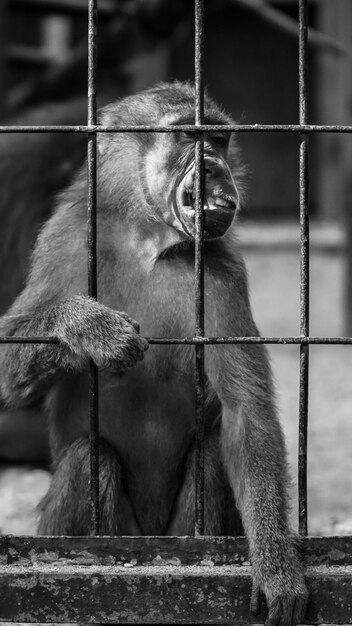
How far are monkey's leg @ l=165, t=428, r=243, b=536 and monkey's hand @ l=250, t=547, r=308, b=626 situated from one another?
20.1 inches

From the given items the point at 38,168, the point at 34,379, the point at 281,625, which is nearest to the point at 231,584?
the point at 281,625

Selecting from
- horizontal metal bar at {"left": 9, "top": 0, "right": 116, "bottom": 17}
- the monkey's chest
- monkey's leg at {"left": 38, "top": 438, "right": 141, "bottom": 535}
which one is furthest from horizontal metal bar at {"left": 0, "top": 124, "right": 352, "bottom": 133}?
horizontal metal bar at {"left": 9, "top": 0, "right": 116, "bottom": 17}

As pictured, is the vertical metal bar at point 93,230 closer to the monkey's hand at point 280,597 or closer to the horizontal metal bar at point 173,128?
the horizontal metal bar at point 173,128

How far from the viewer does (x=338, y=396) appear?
9312mm

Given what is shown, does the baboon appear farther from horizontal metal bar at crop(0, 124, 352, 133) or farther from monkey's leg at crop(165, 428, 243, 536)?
horizontal metal bar at crop(0, 124, 352, 133)

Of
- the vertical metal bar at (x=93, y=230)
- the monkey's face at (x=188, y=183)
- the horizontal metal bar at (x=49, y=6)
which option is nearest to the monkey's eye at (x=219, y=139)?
the monkey's face at (x=188, y=183)

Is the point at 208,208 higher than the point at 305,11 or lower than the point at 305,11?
lower

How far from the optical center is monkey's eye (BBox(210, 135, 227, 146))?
4.15 m

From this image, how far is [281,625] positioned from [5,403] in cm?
123

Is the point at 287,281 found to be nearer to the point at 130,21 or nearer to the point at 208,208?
the point at 130,21

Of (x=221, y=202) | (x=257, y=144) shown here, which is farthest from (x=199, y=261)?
(x=257, y=144)

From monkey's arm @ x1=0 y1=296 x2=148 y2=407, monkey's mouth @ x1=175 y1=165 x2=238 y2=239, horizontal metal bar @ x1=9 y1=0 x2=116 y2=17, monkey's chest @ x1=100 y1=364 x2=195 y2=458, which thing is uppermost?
horizontal metal bar @ x1=9 y1=0 x2=116 y2=17

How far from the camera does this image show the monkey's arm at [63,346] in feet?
11.5

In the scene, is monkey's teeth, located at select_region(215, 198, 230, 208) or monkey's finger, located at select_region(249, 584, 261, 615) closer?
monkey's finger, located at select_region(249, 584, 261, 615)
